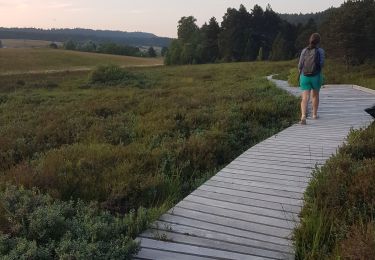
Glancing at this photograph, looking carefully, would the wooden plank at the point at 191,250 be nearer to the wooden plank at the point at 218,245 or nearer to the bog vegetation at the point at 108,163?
the wooden plank at the point at 218,245

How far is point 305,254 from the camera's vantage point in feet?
13.6

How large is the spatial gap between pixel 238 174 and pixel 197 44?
90.5 metres

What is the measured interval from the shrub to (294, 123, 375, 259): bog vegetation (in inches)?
66.0

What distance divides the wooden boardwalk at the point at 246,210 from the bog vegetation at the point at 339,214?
0.20m

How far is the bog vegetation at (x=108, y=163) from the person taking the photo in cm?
431

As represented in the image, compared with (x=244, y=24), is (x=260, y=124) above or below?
below

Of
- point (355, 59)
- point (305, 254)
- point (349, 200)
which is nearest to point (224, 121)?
point (349, 200)

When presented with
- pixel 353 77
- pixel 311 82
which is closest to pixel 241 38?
pixel 353 77

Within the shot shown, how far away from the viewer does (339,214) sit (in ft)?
15.6

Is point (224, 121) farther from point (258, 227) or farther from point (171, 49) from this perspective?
point (171, 49)

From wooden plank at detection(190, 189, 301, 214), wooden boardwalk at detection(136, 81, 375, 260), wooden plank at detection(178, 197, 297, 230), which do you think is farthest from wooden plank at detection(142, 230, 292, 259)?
wooden plank at detection(190, 189, 301, 214)

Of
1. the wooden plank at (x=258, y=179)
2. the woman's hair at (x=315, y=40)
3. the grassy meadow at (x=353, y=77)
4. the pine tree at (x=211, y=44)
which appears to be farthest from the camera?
the pine tree at (x=211, y=44)

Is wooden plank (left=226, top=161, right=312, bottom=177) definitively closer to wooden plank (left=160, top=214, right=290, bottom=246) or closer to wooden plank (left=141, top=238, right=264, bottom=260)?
wooden plank (left=160, top=214, right=290, bottom=246)

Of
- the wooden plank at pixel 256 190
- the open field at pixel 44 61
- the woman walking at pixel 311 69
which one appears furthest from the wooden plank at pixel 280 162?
the open field at pixel 44 61
